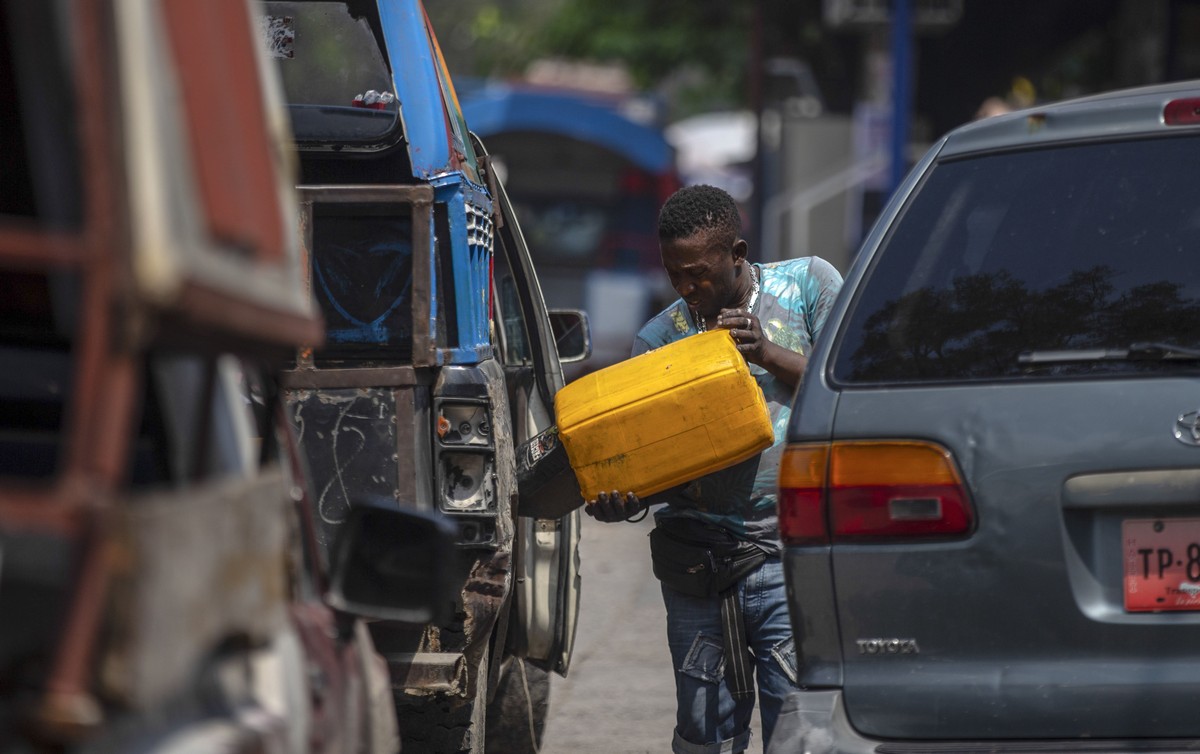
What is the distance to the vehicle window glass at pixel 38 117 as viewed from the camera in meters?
2.00

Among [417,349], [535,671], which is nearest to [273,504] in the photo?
[417,349]

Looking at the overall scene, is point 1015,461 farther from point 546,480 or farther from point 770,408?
point 546,480

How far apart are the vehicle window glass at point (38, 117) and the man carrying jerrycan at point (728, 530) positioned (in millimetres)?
1654

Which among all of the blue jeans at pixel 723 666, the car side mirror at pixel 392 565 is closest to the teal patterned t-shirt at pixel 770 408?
the blue jeans at pixel 723 666

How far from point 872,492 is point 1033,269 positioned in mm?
564

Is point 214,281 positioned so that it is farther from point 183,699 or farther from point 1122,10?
point 1122,10

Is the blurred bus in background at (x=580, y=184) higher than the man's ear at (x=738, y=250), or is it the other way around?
the man's ear at (x=738, y=250)

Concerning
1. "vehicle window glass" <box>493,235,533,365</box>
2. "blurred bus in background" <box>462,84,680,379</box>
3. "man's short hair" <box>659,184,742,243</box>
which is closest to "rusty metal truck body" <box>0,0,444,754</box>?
"man's short hair" <box>659,184,742,243</box>

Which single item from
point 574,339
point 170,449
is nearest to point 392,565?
point 170,449

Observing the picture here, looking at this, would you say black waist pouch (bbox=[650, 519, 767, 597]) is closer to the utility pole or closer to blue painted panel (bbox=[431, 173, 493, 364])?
blue painted panel (bbox=[431, 173, 493, 364])

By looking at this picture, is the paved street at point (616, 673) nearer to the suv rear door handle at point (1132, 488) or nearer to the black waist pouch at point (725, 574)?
the black waist pouch at point (725, 574)

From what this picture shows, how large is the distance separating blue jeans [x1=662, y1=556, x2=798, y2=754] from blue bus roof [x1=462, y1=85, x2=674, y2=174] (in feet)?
52.3

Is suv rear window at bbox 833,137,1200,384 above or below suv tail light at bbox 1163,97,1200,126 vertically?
below

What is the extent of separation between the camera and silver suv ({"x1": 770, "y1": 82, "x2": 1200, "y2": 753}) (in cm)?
298
